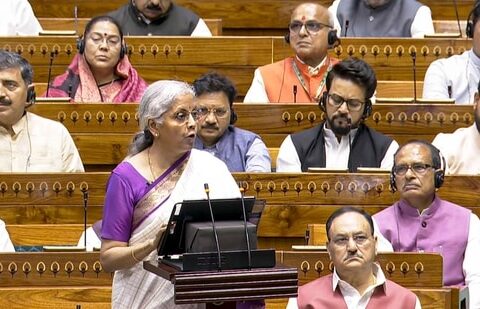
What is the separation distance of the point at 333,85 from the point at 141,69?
108 centimetres

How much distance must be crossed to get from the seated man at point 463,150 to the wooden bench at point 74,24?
1567mm

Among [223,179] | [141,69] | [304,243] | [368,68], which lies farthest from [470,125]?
[223,179]

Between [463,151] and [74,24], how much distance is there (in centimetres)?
197

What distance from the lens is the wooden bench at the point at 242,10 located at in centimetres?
696

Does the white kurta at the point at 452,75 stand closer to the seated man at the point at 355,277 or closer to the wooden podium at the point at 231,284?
the seated man at the point at 355,277

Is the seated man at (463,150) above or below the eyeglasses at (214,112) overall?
below

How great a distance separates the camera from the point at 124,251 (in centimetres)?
379

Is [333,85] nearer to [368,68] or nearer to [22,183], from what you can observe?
[368,68]

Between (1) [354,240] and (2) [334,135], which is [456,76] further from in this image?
(1) [354,240]

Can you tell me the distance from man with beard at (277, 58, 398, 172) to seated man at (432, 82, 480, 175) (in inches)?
7.2

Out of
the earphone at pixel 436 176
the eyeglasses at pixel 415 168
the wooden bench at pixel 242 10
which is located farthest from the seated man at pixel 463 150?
the wooden bench at pixel 242 10

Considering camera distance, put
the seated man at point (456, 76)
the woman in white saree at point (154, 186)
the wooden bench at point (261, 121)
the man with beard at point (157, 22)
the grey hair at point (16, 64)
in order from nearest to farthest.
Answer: the woman in white saree at point (154, 186), the grey hair at point (16, 64), the wooden bench at point (261, 121), the seated man at point (456, 76), the man with beard at point (157, 22)

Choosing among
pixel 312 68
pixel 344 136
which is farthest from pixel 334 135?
pixel 312 68

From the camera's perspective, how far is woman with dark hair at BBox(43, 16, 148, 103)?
582 centimetres
